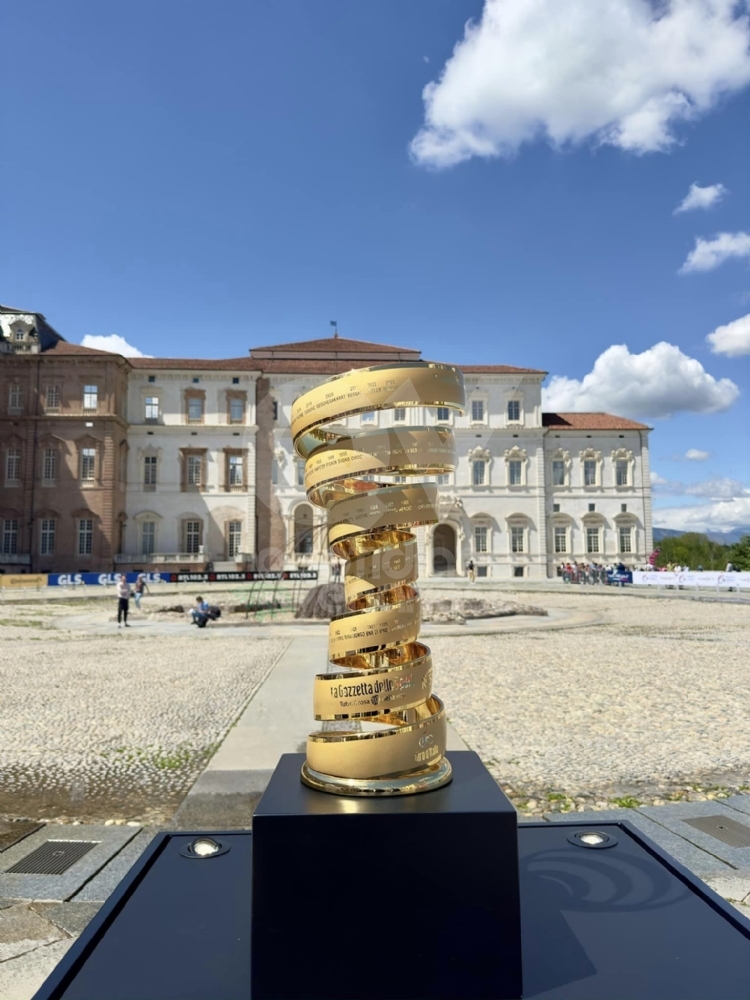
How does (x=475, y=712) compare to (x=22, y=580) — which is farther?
(x=22, y=580)

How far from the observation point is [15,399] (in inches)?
1794

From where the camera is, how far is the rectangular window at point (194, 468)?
47438mm

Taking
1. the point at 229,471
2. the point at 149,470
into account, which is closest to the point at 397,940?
the point at 229,471

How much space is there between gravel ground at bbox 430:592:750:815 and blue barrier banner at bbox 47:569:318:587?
22797 mm

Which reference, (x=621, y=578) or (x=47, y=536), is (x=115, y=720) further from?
(x=47, y=536)

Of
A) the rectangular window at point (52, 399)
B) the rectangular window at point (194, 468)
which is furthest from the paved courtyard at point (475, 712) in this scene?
the rectangular window at point (52, 399)

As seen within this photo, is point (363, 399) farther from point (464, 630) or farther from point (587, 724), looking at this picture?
point (464, 630)

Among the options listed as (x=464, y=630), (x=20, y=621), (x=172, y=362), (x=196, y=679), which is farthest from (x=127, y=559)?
(x=196, y=679)

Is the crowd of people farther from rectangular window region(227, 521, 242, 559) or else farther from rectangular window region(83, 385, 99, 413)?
rectangular window region(83, 385, 99, 413)

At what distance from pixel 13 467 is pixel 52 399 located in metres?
5.25

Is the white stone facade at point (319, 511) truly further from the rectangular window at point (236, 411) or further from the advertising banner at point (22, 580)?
the advertising banner at point (22, 580)

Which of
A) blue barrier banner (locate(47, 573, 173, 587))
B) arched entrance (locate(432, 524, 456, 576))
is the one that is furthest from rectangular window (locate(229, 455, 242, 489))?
arched entrance (locate(432, 524, 456, 576))

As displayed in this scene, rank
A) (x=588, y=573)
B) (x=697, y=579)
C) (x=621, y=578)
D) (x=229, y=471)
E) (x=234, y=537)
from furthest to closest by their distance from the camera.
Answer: (x=229, y=471) → (x=234, y=537) → (x=588, y=573) → (x=621, y=578) → (x=697, y=579)

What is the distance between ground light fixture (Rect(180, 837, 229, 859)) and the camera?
8.73 ft
